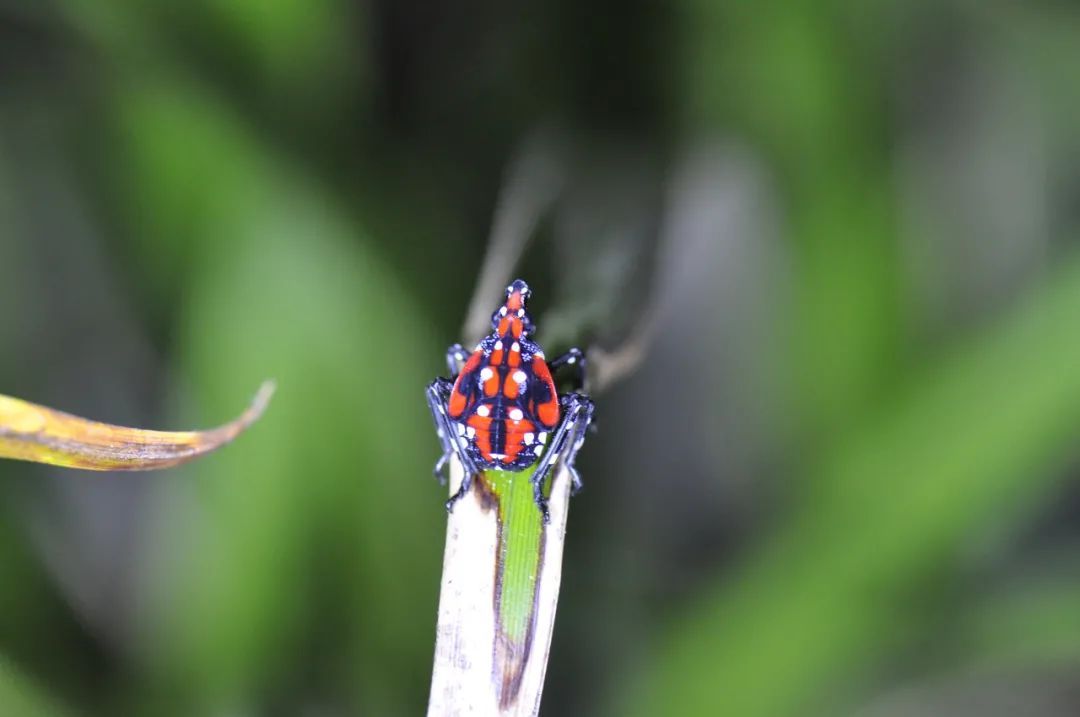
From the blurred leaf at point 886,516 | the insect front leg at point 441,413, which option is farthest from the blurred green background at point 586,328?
the insect front leg at point 441,413

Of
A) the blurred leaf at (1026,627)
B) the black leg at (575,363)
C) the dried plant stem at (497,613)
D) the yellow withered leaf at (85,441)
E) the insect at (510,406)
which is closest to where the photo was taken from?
the yellow withered leaf at (85,441)

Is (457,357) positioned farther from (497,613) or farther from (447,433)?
(497,613)

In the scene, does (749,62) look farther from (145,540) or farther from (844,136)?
(145,540)

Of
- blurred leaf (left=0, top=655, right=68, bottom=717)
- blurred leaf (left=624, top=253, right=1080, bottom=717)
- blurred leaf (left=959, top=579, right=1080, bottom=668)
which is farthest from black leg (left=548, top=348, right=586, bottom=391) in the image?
blurred leaf (left=959, top=579, right=1080, bottom=668)

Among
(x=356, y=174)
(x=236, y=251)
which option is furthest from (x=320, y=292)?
(x=356, y=174)

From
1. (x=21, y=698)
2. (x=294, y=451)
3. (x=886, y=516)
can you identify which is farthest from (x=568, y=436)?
(x=21, y=698)

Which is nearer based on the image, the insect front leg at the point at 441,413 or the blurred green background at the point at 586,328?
the insect front leg at the point at 441,413

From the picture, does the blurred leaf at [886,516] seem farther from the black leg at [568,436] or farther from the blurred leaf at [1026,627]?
the black leg at [568,436]
